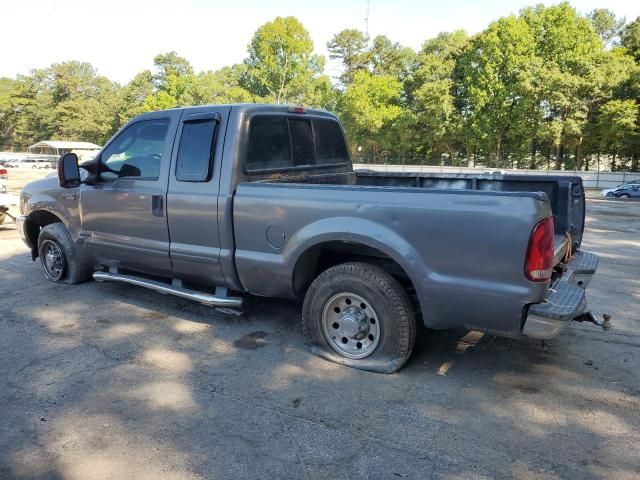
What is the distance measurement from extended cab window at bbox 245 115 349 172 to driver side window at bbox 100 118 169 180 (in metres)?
0.95

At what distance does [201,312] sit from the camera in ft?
16.9

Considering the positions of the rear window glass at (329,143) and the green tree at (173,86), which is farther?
the green tree at (173,86)

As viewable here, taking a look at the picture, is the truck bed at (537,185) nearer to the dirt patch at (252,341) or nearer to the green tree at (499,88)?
the dirt patch at (252,341)

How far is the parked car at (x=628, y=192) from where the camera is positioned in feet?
94.0

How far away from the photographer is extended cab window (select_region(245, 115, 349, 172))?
4453 millimetres

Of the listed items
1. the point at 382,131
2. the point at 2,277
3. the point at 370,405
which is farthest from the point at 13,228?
the point at 382,131

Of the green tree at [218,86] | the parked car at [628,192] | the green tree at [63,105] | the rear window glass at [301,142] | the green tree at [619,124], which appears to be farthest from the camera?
the green tree at [63,105]

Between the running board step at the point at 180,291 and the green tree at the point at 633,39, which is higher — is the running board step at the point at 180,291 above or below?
below

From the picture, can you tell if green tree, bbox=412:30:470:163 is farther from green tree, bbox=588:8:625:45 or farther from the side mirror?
the side mirror

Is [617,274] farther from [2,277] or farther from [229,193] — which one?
[2,277]

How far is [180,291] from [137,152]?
147cm

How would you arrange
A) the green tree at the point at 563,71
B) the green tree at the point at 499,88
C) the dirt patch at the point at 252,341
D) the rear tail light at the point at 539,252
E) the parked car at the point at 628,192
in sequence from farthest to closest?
the green tree at the point at 499,88, the green tree at the point at 563,71, the parked car at the point at 628,192, the dirt patch at the point at 252,341, the rear tail light at the point at 539,252

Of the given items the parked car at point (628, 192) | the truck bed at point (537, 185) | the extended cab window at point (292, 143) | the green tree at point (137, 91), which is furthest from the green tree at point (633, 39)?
the green tree at point (137, 91)

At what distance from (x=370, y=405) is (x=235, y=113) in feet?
8.59
